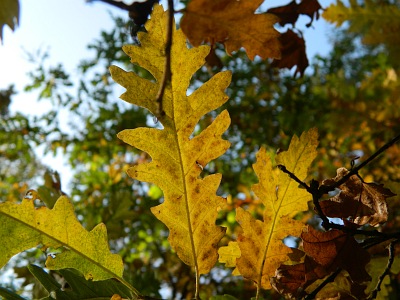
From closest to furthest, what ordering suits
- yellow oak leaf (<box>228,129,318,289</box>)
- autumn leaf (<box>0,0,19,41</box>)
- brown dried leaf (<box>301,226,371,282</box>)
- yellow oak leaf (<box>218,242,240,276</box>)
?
autumn leaf (<box>0,0,19,41</box>) < brown dried leaf (<box>301,226,371,282</box>) < yellow oak leaf (<box>228,129,318,289</box>) < yellow oak leaf (<box>218,242,240,276</box>)

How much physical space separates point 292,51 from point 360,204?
52 centimetres

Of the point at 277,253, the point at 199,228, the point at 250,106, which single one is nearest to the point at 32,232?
the point at 199,228

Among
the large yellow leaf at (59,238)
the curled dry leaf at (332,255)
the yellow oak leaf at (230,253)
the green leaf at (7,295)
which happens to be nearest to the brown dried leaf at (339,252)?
the curled dry leaf at (332,255)

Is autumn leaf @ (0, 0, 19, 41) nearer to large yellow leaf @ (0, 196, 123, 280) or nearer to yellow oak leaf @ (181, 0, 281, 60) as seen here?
yellow oak leaf @ (181, 0, 281, 60)

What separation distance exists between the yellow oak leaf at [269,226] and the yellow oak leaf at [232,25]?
230mm

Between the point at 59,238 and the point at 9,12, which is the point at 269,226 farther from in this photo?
the point at 9,12

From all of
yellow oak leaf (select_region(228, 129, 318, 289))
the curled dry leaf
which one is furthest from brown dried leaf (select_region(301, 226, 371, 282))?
yellow oak leaf (select_region(228, 129, 318, 289))

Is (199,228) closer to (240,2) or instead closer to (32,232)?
(32,232)

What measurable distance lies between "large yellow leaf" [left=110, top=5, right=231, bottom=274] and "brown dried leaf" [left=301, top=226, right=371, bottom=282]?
7.1 inches

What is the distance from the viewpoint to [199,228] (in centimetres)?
92

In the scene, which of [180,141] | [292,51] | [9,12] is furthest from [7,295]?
[292,51]

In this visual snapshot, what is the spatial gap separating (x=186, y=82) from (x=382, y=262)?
63 centimetres

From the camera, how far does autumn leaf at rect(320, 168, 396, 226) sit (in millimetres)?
865

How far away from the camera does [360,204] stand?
2.89 feet
